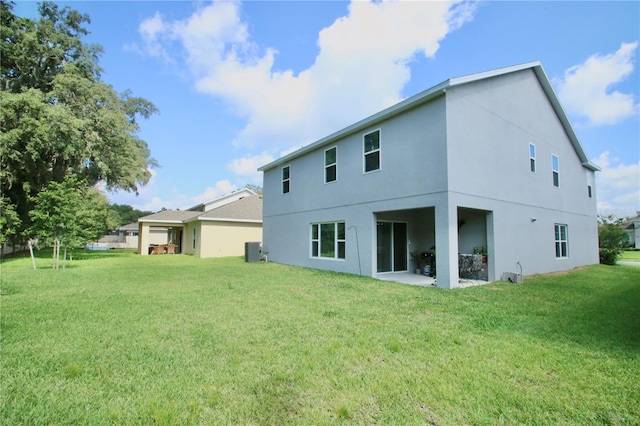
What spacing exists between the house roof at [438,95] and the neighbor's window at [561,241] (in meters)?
4.46

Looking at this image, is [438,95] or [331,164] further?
[331,164]

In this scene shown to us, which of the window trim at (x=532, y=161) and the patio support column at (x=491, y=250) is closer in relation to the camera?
the patio support column at (x=491, y=250)

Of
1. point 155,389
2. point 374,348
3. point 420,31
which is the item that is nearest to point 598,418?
point 374,348

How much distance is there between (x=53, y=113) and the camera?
15.0m

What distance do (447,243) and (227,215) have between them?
16844mm

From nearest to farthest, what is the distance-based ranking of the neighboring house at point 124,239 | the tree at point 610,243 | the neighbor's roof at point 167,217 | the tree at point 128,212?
the tree at point 610,243, the neighbor's roof at point 167,217, the neighboring house at point 124,239, the tree at point 128,212

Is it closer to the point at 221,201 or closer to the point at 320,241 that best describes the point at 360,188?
the point at 320,241

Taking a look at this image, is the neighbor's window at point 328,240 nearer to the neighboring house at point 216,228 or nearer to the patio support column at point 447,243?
the patio support column at point 447,243

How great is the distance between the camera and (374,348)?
3.89 m

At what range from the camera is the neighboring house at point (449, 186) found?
8508 millimetres

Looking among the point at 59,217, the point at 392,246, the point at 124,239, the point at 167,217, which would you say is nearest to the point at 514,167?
the point at 392,246

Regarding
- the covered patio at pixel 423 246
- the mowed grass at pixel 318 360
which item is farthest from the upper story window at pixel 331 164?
the mowed grass at pixel 318 360

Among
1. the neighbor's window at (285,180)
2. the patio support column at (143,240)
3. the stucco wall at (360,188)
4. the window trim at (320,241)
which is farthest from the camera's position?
the patio support column at (143,240)

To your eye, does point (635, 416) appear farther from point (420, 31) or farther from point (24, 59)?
point (24, 59)
